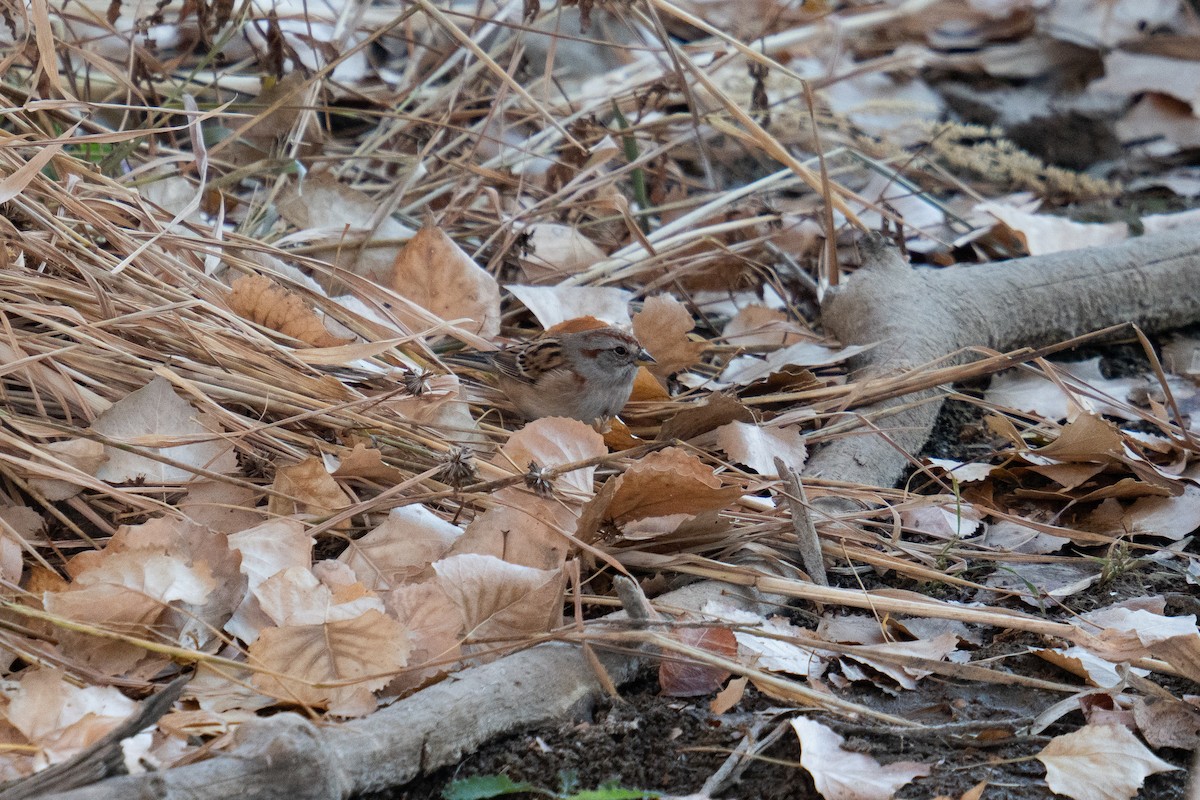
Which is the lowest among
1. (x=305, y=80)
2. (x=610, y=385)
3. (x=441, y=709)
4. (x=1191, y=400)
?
(x=1191, y=400)

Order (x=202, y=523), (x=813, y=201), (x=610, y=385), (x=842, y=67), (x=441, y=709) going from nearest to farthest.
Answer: (x=441, y=709)
(x=202, y=523)
(x=610, y=385)
(x=813, y=201)
(x=842, y=67)

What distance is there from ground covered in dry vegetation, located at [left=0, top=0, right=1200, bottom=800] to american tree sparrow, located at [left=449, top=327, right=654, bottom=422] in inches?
4.1

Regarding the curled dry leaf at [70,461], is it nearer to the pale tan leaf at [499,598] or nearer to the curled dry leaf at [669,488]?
the pale tan leaf at [499,598]

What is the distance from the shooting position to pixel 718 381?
3.42 metres

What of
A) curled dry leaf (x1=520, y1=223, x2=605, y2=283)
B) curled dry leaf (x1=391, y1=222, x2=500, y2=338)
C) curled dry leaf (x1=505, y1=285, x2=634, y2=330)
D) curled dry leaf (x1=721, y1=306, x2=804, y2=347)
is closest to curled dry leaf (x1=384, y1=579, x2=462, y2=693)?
curled dry leaf (x1=391, y1=222, x2=500, y2=338)

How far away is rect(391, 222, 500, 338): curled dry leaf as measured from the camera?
3.36m

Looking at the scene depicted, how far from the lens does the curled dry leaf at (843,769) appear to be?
178cm

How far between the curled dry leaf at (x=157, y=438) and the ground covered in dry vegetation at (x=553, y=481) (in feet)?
0.03

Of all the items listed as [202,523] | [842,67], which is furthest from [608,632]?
[842,67]

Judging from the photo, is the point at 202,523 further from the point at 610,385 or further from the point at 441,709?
the point at 610,385

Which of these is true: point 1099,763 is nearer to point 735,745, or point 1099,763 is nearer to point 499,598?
point 735,745

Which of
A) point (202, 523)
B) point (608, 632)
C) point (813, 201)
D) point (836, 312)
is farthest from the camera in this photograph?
point (813, 201)

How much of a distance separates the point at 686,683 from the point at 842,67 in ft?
15.9

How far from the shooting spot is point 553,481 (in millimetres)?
2367
